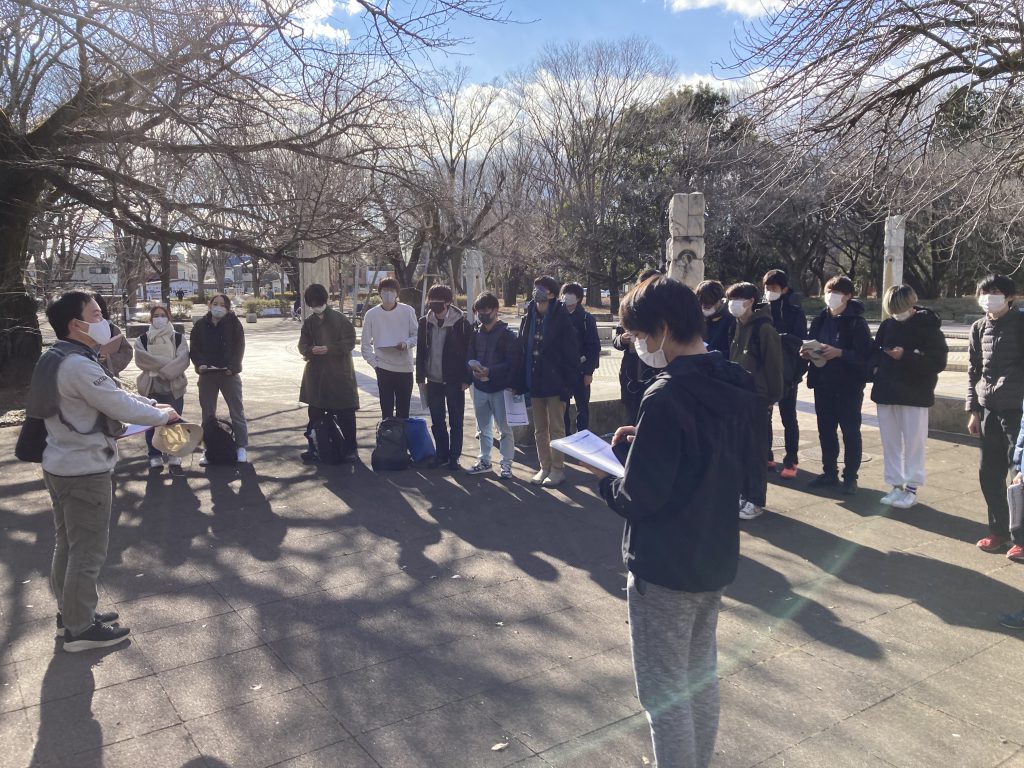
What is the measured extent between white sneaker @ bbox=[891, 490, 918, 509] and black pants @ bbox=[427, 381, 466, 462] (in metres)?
3.96

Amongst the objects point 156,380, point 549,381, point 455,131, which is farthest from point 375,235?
point 455,131

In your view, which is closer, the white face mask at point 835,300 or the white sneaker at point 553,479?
the white face mask at point 835,300

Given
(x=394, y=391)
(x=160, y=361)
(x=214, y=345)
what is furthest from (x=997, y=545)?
(x=160, y=361)

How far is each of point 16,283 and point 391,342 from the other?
6.76 meters

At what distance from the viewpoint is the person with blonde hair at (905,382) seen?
6.22 m

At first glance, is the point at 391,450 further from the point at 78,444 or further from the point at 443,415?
the point at 78,444

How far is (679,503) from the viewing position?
2428 millimetres

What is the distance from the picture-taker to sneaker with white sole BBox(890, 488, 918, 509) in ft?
20.9

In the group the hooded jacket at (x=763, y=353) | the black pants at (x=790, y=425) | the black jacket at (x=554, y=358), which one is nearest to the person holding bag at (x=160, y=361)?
the black jacket at (x=554, y=358)

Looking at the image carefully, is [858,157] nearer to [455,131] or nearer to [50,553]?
[50,553]

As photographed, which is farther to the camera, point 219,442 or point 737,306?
point 219,442

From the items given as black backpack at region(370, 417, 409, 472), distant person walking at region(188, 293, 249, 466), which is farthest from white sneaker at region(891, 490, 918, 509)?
distant person walking at region(188, 293, 249, 466)

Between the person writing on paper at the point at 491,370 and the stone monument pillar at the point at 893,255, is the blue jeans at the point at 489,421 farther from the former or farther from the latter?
the stone monument pillar at the point at 893,255

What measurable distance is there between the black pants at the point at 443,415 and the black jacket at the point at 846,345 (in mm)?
3370
